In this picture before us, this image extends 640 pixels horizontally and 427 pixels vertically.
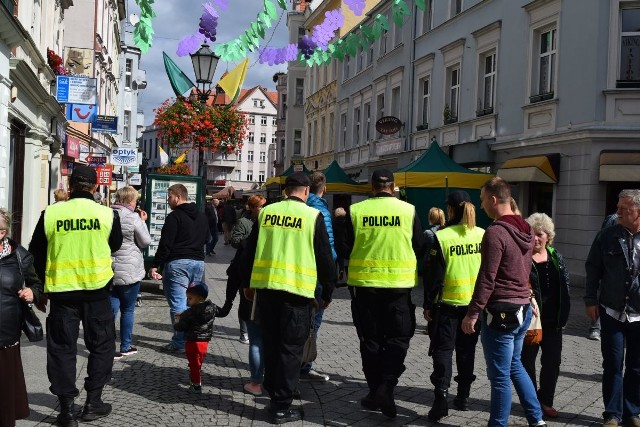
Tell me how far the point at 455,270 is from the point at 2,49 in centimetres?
883

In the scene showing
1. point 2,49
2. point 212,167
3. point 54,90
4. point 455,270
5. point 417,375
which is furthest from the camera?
point 212,167

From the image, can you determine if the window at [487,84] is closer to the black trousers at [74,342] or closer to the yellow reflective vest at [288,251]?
the yellow reflective vest at [288,251]

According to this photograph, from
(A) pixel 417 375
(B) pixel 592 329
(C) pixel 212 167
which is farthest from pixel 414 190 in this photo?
(C) pixel 212 167

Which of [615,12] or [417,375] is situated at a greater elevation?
[615,12]

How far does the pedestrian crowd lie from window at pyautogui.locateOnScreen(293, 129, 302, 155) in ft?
139

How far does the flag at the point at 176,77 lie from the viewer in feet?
43.1

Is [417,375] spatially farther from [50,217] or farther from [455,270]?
[50,217]

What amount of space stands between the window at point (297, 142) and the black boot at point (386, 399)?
42.7m

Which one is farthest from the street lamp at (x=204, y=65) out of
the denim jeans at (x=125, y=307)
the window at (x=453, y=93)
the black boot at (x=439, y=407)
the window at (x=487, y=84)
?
the window at (x=453, y=93)

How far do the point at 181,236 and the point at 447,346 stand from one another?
3298 mm

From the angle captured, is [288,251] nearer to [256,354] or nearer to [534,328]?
[256,354]

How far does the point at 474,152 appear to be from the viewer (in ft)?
66.4

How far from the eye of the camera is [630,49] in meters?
15.5

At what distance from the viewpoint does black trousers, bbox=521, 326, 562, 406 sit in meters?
5.98
